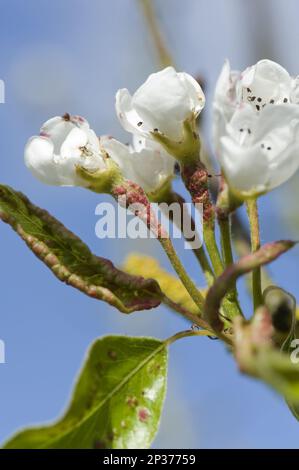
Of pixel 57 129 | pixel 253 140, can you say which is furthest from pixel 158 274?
pixel 253 140

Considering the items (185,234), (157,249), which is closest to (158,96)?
(185,234)

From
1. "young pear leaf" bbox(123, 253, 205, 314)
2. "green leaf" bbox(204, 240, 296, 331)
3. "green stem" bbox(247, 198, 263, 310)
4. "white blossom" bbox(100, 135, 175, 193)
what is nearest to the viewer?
"green leaf" bbox(204, 240, 296, 331)

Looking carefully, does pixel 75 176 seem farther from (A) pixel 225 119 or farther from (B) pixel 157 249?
(B) pixel 157 249

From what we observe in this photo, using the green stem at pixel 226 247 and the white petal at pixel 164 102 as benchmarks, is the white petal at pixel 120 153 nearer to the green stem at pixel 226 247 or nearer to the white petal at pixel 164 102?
the white petal at pixel 164 102

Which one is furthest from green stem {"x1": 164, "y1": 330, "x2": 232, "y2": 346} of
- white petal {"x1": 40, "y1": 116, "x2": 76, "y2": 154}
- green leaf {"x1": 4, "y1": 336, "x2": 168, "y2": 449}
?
white petal {"x1": 40, "y1": 116, "x2": 76, "y2": 154}

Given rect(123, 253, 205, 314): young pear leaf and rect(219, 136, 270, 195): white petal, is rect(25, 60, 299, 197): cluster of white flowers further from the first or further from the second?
rect(123, 253, 205, 314): young pear leaf

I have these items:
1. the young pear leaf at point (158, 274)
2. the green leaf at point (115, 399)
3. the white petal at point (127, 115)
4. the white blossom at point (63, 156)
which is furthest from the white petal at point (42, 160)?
the young pear leaf at point (158, 274)
